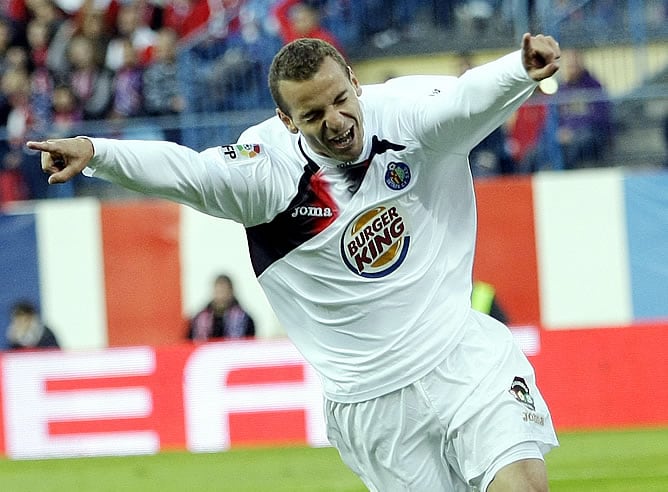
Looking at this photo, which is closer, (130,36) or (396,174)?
(396,174)

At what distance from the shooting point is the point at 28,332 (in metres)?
12.7

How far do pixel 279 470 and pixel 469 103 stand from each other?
6008mm

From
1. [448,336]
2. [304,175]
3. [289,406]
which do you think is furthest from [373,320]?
[289,406]

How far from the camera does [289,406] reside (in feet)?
35.0

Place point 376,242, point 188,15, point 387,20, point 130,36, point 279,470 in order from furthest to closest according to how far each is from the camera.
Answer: point 188,15 < point 387,20 < point 130,36 < point 279,470 < point 376,242

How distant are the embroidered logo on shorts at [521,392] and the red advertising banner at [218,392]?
598 centimetres

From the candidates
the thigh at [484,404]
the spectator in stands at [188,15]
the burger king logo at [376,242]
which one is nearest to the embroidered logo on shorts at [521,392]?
the thigh at [484,404]

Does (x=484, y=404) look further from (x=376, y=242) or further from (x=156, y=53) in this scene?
(x=156, y=53)

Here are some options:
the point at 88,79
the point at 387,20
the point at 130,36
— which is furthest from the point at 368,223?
the point at 387,20

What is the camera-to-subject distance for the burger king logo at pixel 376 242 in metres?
4.54

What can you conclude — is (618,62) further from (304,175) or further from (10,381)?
(304,175)

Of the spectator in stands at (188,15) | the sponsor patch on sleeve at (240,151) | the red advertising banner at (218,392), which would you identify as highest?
the spectator in stands at (188,15)

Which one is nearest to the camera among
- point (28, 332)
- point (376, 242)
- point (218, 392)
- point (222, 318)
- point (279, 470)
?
point (376, 242)

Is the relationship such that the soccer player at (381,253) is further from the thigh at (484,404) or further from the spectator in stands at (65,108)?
the spectator in stands at (65,108)
